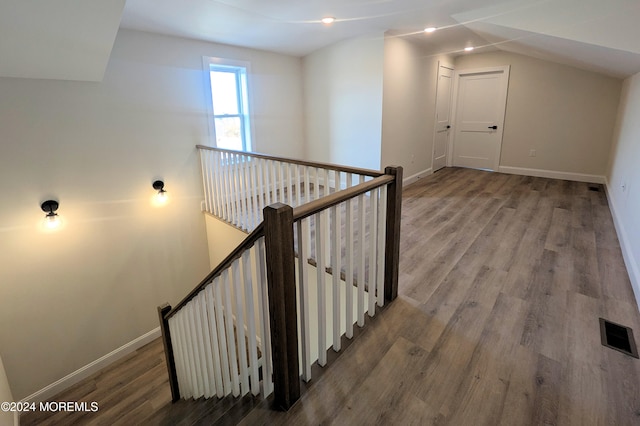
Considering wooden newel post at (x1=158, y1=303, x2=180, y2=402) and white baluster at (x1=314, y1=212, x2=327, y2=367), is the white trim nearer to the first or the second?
white baluster at (x1=314, y1=212, x2=327, y2=367)

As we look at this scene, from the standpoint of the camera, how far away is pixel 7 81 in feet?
9.29

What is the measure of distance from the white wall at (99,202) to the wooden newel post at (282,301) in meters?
3.23

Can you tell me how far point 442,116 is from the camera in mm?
6164

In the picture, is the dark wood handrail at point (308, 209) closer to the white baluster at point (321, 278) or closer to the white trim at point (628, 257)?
the white baluster at point (321, 278)

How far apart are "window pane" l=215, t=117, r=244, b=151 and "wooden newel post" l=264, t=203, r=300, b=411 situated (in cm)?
364

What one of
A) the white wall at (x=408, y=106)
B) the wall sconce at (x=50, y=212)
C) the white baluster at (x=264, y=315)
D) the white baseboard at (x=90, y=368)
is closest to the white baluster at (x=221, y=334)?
the white baluster at (x=264, y=315)

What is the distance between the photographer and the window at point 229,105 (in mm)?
4312

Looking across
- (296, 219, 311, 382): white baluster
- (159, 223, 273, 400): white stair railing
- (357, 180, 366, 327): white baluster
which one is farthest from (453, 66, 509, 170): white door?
(296, 219, 311, 382): white baluster

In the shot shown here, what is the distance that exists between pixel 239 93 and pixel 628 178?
4.78 metres

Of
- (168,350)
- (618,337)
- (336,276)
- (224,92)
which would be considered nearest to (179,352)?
(168,350)

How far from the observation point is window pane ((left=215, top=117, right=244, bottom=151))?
447cm

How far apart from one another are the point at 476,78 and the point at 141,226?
249 inches

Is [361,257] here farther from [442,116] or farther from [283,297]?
[442,116]

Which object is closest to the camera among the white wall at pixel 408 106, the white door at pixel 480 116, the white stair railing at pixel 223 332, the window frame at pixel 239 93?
the white stair railing at pixel 223 332
